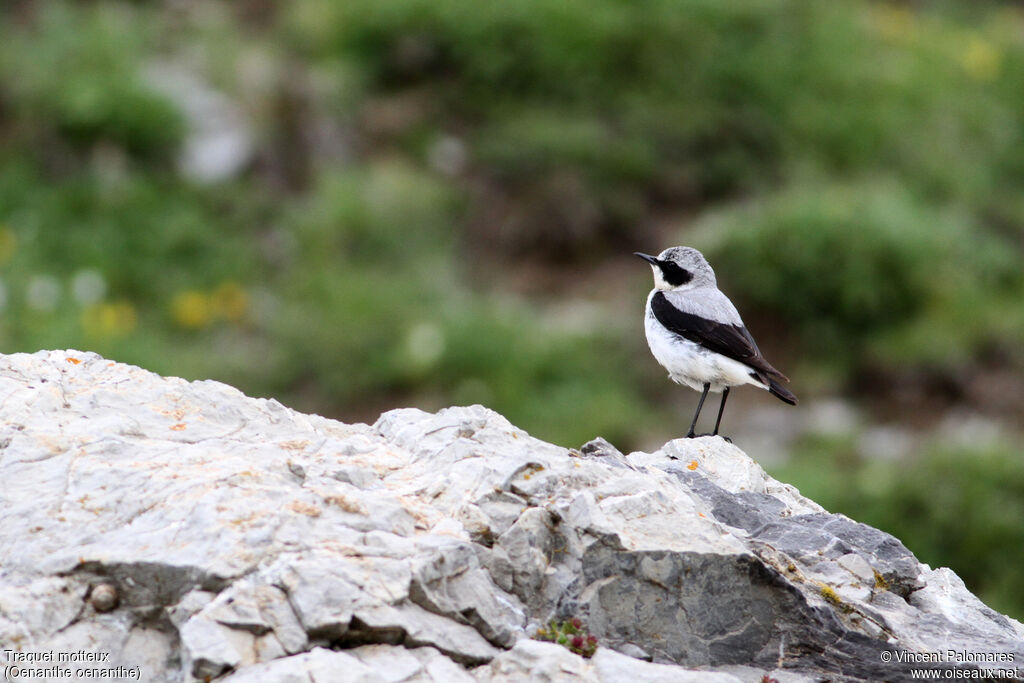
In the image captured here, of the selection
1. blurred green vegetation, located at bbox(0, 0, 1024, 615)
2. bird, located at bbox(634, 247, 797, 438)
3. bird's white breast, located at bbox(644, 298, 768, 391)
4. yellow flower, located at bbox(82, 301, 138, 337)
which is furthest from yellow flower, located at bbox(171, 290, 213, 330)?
bird's white breast, located at bbox(644, 298, 768, 391)

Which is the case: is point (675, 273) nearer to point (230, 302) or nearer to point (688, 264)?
point (688, 264)

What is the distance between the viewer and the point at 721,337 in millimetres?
7023

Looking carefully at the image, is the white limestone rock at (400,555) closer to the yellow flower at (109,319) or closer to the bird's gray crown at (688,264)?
the bird's gray crown at (688,264)

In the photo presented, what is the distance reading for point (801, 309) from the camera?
471 inches

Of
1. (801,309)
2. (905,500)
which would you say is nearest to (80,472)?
(905,500)

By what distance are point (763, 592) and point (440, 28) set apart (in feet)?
33.8

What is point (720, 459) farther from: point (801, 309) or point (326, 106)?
point (326, 106)

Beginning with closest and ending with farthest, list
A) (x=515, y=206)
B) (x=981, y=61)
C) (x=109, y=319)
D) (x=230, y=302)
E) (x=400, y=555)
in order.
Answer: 1. (x=400, y=555)
2. (x=109, y=319)
3. (x=230, y=302)
4. (x=515, y=206)
5. (x=981, y=61)

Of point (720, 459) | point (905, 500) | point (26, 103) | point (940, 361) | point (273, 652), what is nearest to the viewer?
point (273, 652)

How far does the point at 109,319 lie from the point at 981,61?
446 inches

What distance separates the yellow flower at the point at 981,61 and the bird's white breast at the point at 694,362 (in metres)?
9.86

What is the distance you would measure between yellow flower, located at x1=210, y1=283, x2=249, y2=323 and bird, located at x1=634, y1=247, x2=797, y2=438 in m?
5.47

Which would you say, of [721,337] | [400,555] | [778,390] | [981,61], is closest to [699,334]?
[721,337]

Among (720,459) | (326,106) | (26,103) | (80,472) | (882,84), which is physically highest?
(882,84)
